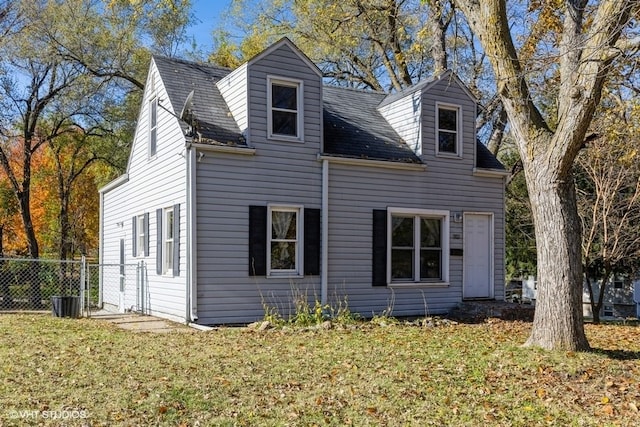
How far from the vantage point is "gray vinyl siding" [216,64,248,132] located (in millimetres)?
11789

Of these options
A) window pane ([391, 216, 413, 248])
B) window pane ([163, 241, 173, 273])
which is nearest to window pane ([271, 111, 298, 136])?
window pane ([391, 216, 413, 248])

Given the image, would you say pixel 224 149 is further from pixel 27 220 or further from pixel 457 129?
pixel 27 220

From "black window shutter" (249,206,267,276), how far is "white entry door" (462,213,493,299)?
5.20 metres

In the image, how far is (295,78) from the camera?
1218 centimetres

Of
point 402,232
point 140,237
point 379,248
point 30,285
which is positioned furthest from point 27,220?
point 402,232

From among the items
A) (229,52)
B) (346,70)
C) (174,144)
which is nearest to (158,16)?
(229,52)

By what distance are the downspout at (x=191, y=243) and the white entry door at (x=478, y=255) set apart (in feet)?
21.6

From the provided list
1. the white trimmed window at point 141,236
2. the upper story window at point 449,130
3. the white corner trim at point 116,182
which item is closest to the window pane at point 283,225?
the white trimmed window at point 141,236

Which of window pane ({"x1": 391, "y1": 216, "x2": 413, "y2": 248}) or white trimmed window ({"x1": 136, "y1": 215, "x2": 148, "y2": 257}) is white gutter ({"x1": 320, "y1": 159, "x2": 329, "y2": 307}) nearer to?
window pane ({"x1": 391, "y1": 216, "x2": 413, "y2": 248})

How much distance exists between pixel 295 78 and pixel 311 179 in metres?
2.15

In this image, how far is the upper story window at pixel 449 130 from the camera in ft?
45.7

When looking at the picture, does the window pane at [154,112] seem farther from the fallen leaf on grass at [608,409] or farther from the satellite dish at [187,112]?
the fallen leaf on grass at [608,409]

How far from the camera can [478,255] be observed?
1430 centimetres

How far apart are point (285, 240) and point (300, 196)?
3.20 ft
